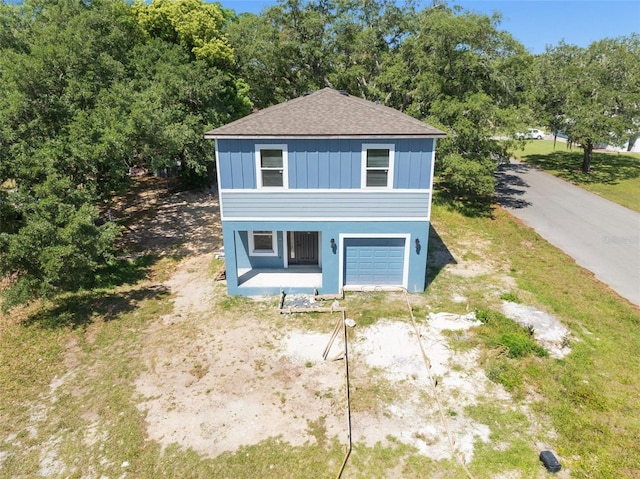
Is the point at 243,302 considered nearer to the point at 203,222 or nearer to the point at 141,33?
the point at 203,222

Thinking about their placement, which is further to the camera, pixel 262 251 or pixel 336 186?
pixel 262 251

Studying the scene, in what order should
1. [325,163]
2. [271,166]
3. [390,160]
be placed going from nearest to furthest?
[390,160] → [325,163] → [271,166]

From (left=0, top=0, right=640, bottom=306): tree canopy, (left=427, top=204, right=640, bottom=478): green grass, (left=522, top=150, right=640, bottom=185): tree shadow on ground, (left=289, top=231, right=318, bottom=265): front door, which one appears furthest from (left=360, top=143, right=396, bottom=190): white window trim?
(left=522, top=150, right=640, bottom=185): tree shadow on ground

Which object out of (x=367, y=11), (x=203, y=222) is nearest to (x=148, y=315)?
(x=203, y=222)

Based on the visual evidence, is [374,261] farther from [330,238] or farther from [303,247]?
[303,247]

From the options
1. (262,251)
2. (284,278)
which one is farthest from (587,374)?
(262,251)

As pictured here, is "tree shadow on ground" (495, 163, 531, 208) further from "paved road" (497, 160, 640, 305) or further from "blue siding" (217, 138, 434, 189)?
"blue siding" (217, 138, 434, 189)
